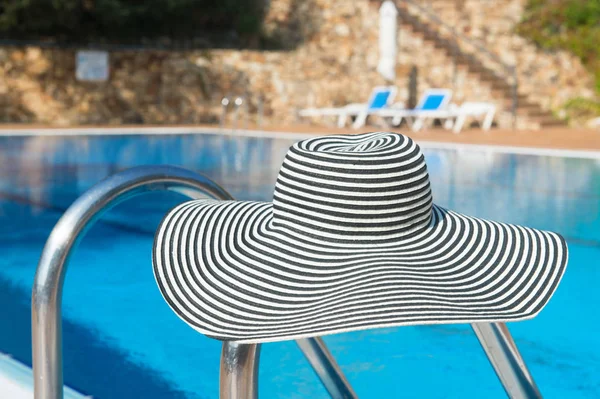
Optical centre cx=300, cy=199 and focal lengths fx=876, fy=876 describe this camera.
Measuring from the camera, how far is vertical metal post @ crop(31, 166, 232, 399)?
1736mm

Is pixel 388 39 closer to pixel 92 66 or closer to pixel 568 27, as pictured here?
pixel 568 27

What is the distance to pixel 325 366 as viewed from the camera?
7.34 ft

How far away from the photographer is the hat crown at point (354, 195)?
1685 mm

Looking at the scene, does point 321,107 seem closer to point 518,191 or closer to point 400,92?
point 400,92

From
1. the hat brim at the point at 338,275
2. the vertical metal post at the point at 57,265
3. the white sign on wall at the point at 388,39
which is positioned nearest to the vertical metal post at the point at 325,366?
the hat brim at the point at 338,275

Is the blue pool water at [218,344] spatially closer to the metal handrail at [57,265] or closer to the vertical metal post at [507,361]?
the metal handrail at [57,265]

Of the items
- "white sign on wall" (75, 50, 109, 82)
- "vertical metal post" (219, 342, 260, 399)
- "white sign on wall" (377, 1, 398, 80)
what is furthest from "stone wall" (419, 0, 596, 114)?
"vertical metal post" (219, 342, 260, 399)

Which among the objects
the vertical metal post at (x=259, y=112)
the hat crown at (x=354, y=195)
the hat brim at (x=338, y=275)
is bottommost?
the vertical metal post at (x=259, y=112)

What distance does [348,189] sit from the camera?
1.69 meters

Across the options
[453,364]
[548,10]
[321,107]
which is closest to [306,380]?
[453,364]

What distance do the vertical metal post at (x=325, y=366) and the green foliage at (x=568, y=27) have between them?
20715mm

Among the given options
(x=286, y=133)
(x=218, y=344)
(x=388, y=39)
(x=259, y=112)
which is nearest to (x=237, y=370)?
(x=218, y=344)

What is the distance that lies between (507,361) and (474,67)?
66.6ft

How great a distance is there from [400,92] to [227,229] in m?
20.1
